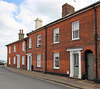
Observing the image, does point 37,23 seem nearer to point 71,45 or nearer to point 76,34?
point 71,45

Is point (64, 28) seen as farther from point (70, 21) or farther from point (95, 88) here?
point (95, 88)

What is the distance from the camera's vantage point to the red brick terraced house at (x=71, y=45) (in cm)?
1120

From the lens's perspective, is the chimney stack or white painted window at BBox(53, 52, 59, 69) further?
the chimney stack

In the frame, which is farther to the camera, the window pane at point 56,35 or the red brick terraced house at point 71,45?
the window pane at point 56,35

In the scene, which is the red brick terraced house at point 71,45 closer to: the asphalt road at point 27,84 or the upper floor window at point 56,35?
the upper floor window at point 56,35

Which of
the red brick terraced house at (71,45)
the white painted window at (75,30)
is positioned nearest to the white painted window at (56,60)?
the red brick terraced house at (71,45)

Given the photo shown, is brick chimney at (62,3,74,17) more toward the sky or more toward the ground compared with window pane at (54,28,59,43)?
more toward the sky

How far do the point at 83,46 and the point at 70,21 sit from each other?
10.7 feet

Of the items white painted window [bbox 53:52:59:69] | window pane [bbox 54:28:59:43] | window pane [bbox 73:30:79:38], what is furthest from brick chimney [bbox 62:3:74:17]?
white painted window [bbox 53:52:59:69]

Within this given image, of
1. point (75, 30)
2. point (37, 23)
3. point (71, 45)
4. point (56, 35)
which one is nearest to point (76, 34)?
point (75, 30)

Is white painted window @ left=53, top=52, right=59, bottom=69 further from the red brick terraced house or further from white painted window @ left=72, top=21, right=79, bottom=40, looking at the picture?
white painted window @ left=72, top=21, right=79, bottom=40

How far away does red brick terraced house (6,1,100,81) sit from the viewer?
11.2m

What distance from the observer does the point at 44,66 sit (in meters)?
18.1

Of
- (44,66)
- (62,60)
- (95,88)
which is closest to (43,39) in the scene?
(44,66)
